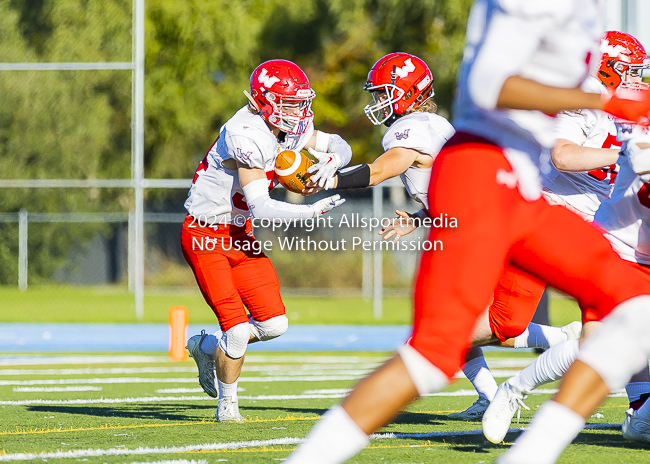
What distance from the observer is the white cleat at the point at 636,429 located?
391 centimetres

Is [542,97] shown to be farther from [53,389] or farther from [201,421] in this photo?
[53,389]

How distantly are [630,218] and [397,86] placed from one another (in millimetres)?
1378

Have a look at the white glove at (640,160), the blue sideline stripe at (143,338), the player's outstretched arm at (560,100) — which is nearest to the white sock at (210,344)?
the white glove at (640,160)

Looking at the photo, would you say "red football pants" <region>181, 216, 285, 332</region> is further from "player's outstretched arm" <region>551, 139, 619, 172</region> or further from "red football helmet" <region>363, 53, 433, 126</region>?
"player's outstretched arm" <region>551, 139, 619, 172</region>

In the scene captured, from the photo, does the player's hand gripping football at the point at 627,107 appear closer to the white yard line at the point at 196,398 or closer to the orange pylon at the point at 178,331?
the white yard line at the point at 196,398

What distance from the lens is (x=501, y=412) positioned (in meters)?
3.65

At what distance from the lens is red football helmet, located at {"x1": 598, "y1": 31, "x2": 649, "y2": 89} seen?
4285mm

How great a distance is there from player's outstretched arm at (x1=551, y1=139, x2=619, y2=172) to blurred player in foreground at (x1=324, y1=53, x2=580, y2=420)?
0.61 metres

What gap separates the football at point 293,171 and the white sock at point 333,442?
191 cm

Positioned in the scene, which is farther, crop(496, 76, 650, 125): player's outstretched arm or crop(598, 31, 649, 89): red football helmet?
crop(598, 31, 649, 89): red football helmet

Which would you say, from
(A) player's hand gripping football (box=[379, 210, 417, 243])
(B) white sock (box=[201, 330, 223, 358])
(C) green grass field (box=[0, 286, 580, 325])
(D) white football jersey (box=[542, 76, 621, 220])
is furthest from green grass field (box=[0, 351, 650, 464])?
(C) green grass field (box=[0, 286, 580, 325])

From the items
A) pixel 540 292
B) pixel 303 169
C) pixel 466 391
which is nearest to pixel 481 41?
pixel 303 169

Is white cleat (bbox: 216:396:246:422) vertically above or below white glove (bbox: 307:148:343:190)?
below

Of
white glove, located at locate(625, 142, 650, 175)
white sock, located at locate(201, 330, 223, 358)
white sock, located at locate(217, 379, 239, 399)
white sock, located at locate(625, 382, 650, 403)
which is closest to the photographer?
white glove, located at locate(625, 142, 650, 175)
